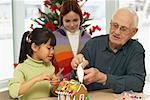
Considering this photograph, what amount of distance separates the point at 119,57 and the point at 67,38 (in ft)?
2.58

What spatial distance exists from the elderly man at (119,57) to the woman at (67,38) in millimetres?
546

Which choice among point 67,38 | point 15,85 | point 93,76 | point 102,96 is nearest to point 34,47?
point 15,85

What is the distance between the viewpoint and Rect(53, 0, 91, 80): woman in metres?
2.65

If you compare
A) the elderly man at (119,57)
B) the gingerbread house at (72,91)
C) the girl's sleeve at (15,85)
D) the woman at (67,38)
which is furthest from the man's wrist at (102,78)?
the woman at (67,38)

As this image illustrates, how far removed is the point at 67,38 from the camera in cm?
271

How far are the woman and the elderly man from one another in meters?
0.55

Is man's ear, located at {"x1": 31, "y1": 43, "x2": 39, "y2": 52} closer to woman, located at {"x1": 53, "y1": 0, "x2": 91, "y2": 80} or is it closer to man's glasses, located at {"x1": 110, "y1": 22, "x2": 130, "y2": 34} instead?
man's glasses, located at {"x1": 110, "y1": 22, "x2": 130, "y2": 34}

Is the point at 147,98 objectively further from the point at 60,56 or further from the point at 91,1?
the point at 91,1

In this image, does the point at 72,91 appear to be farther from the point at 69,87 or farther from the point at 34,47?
the point at 34,47

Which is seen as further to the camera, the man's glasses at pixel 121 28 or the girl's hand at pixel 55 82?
the man's glasses at pixel 121 28

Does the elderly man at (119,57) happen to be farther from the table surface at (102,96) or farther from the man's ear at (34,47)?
the man's ear at (34,47)

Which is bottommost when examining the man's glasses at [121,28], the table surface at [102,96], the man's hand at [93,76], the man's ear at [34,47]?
the table surface at [102,96]

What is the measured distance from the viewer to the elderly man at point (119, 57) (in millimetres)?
1865

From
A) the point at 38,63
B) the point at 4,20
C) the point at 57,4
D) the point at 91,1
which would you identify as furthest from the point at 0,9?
the point at 38,63
